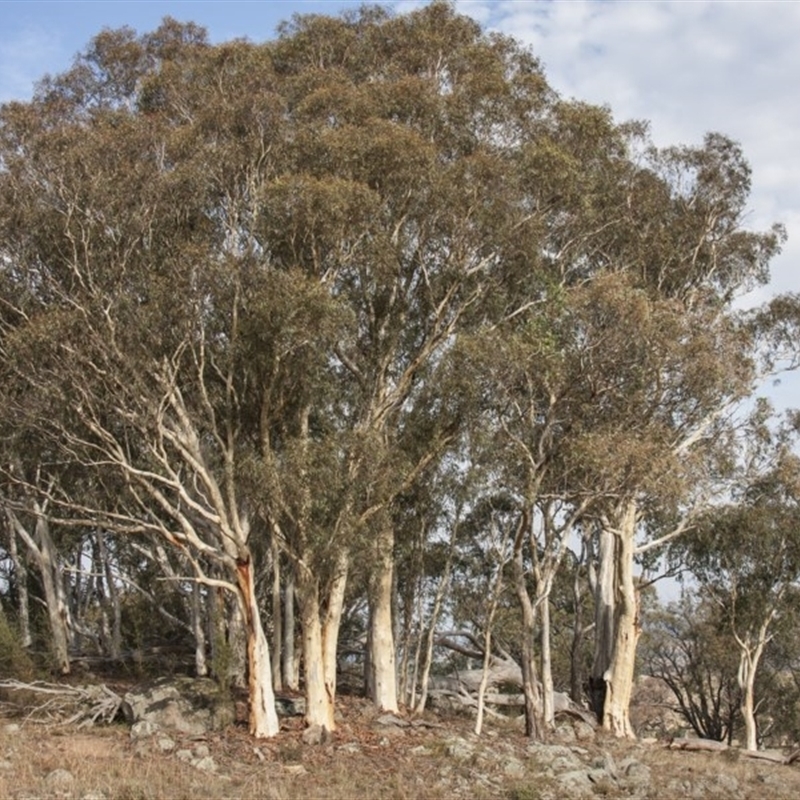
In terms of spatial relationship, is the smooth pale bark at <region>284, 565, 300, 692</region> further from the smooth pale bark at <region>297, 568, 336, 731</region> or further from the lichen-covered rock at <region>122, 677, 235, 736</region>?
the smooth pale bark at <region>297, 568, 336, 731</region>

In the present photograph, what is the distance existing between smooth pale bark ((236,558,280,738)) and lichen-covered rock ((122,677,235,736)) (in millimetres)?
797

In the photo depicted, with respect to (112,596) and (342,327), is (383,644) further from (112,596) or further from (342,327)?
(112,596)

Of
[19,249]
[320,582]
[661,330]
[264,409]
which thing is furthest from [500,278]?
[19,249]

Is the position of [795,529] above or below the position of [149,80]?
below

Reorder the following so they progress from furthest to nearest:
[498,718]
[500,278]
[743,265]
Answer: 1. [743,265]
2. [498,718]
3. [500,278]

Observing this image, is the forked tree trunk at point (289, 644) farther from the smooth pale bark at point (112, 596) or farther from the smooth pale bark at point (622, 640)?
the smooth pale bark at point (622, 640)

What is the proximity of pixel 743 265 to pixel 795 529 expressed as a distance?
6190 millimetres

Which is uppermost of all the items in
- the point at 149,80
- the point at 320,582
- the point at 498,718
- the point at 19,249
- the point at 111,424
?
the point at 149,80

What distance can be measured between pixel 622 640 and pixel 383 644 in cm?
522

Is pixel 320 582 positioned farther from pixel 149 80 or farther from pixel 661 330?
pixel 149 80

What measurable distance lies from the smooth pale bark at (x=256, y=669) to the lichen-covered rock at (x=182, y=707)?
797 millimetres

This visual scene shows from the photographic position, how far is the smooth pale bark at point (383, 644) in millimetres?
20000

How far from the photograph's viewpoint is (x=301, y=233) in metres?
17.9

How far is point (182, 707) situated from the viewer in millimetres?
17672
